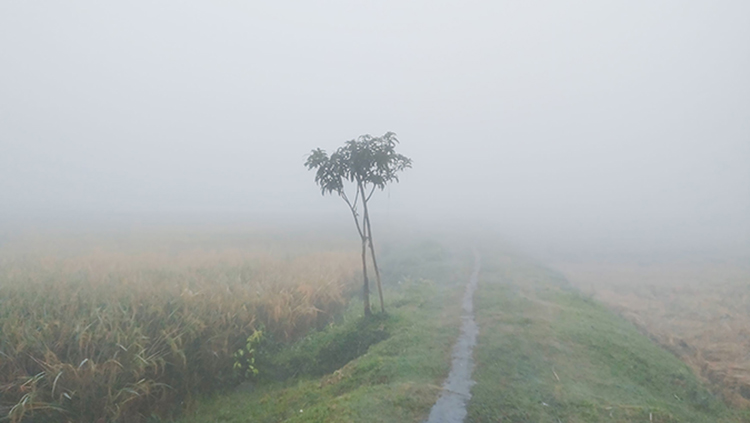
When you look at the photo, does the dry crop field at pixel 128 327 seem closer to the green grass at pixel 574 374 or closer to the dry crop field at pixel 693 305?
the green grass at pixel 574 374

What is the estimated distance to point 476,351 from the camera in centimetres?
1113

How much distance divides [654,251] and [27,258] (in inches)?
2120

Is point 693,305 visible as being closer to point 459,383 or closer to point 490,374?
point 490,374

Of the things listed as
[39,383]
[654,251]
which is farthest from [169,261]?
[654,251]

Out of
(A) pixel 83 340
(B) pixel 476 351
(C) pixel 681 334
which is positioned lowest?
(C) pixel 681 334

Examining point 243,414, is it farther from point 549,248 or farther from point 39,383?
point 549,248

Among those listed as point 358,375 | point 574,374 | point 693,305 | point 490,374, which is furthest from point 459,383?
point 693,305

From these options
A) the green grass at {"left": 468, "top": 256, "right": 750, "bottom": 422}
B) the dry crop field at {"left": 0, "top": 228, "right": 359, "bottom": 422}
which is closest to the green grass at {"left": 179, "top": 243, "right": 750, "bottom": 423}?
the green grass at {"left": 468, "top": 256, "right": 750, "bottom": 422}

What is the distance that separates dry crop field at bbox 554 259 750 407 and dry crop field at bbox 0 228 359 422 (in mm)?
12239

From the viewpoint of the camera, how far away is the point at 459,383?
9055mm

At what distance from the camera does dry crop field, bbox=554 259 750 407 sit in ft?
39.7

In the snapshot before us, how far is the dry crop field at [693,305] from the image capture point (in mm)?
12102

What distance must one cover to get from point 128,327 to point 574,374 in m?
10.7

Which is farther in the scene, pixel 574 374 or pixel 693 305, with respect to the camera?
pixel 693 305
